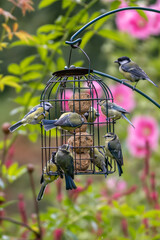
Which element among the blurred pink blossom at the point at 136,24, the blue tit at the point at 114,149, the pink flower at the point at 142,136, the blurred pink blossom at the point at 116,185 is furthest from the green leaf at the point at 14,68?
the blurred pink blossom at the point at 116,185

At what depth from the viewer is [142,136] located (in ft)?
12.9

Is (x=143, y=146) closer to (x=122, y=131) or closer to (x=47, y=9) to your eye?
(x=122, y=131)

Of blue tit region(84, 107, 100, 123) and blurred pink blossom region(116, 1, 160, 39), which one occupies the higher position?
blurred pink blossom region(116, 1, 160, 39)

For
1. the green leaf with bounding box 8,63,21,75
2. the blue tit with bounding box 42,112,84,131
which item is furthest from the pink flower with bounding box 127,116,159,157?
the blue tit with bounding box 42,112,84,131

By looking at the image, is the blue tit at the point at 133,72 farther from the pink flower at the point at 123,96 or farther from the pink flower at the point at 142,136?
the pink flower at the point at 123,96

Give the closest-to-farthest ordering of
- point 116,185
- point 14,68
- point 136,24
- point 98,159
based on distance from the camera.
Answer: point 98,159
point 14,68
point 136,24
point 116,185

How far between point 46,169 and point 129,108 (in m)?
2.06

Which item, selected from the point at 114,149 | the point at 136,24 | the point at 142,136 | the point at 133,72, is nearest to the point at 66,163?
the point at 114,149

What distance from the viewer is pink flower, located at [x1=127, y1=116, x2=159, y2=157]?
3912mm

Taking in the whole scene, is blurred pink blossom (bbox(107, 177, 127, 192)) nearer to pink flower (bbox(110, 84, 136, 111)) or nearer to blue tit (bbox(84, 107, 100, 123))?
pink flower (bbox(110, 84, 136, 111))

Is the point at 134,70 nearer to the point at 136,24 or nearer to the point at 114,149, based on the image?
the point at 114,149

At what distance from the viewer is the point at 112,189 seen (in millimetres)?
4344

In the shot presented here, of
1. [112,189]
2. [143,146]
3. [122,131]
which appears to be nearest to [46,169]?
[143,146]

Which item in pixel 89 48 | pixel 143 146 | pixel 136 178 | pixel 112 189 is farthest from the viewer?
pixel 89 48
